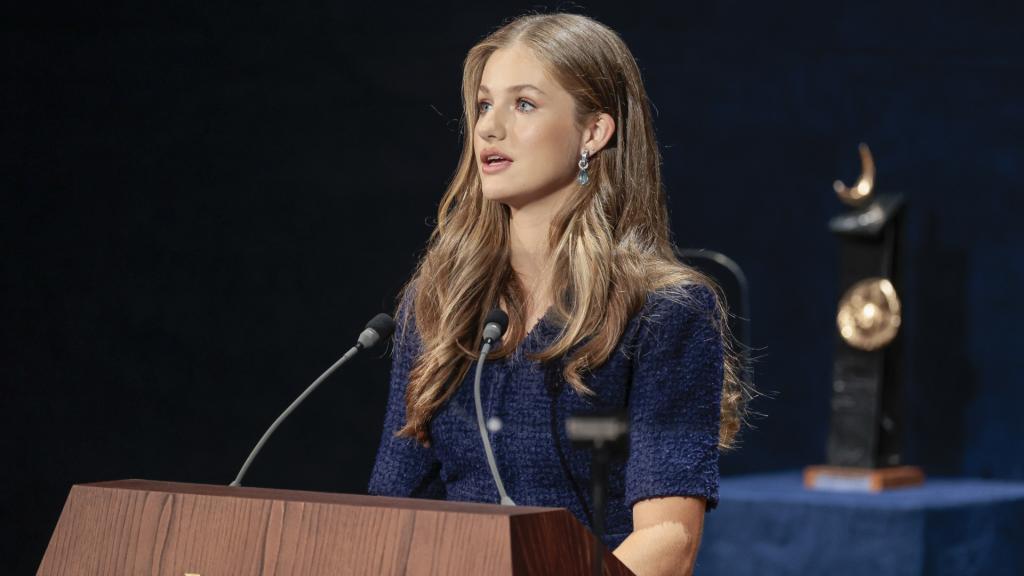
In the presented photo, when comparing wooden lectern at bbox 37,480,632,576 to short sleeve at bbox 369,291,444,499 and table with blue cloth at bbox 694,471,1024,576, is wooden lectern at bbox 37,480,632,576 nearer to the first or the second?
short sleeve at bbox 369,291,444,499

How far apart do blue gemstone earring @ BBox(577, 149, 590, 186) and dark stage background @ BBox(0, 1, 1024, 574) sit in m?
2.39

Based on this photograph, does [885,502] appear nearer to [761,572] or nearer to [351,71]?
[761,572]

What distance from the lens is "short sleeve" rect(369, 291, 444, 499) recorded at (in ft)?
6.84

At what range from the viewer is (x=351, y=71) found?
4.51 meters

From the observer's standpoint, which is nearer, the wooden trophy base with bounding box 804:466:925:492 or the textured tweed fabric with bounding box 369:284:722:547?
the textured tweed fabric with bounding box 369:284:722:547

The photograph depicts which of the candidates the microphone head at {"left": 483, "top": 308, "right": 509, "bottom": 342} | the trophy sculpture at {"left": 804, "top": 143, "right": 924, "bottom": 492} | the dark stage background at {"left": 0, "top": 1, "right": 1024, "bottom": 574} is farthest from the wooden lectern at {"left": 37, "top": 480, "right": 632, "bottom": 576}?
the trophy sculpture at {"left": 804, "top": 143, "right": 924, "bottom": 492}

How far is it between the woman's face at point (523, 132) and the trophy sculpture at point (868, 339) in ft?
7.79

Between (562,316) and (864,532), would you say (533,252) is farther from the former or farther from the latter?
(864,532)

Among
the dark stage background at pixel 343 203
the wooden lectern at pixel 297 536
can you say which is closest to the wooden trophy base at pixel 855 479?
the dark stage background at pixel 343 203

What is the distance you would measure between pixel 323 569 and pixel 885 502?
8.88ft

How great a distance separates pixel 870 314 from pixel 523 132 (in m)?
2.46

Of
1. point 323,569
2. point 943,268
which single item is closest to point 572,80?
point 323,569

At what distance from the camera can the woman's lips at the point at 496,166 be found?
1.99m

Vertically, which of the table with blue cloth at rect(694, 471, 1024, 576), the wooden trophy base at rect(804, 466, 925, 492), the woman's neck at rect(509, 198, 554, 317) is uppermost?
the woman's neck at rect(509, 198, 554, 317)
